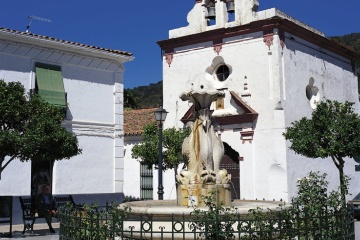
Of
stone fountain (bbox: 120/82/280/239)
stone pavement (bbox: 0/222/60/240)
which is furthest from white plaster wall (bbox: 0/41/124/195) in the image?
stone fountain (bbox: 120/82/280/239)

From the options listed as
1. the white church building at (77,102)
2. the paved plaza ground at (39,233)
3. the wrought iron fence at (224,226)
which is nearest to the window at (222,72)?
the white church building at (77,102)

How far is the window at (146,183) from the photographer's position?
2158 centimetres

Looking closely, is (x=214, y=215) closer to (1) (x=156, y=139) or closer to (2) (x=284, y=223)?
(2) (x=284, y=223)

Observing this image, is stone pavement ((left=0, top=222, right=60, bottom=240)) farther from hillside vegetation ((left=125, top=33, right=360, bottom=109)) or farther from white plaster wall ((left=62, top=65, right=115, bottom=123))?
hillside vegetation ((left=125, top=33, right=360, bottom=109))

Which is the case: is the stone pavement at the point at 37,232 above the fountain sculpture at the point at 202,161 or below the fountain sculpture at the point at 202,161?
below

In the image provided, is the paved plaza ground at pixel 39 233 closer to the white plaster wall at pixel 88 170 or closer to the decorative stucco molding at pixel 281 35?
the white plaster wall at pixel 88 170

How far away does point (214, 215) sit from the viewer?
5.70 metres

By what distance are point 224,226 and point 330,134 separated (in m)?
10.0

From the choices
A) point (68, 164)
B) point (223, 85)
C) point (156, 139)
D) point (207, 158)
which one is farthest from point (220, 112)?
point (207, 158)

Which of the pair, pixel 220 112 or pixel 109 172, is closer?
pixel 109 172

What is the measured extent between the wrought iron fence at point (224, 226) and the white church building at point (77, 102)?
30.1 ft

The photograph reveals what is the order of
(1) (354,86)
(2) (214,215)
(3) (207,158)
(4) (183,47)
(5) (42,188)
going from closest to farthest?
(2) (214,215), (3) (207,158), (5) (42,188), (4) (183,47), (1) (354,86)

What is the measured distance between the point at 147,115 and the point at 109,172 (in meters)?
6.69

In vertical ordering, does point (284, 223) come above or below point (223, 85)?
below
